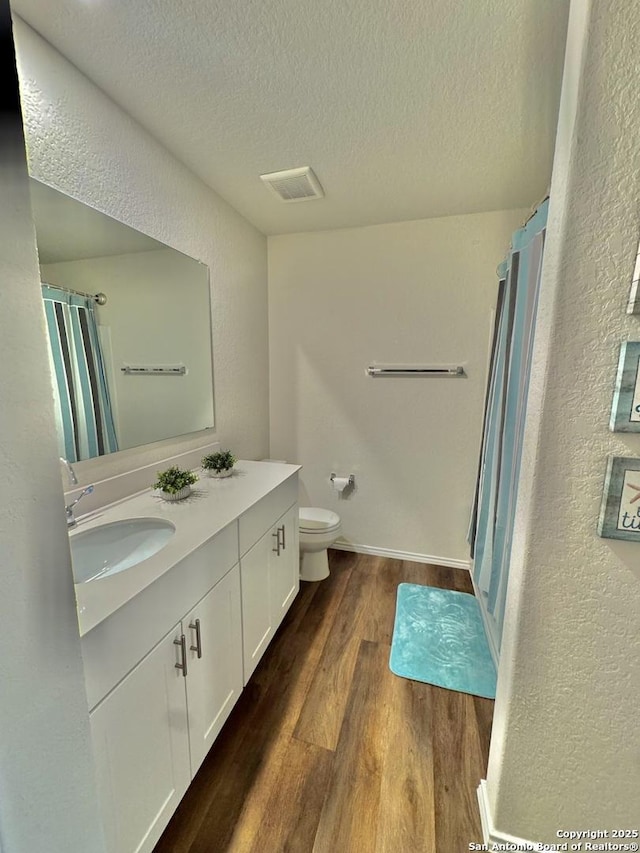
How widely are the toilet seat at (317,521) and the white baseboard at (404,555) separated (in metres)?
0.44

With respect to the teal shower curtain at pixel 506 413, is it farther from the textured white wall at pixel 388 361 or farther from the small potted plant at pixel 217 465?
the small potted plant at pixel 217 465

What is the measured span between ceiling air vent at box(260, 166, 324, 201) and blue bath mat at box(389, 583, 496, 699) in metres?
2.42

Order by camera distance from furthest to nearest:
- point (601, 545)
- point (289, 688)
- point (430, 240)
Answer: point (430, 240) → point (289, 688) → point (601, 545)

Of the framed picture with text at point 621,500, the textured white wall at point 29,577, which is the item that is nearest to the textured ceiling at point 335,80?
the textured white wall at point 29,577

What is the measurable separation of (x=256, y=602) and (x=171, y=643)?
567 millimetres

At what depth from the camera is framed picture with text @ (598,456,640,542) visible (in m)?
0.80

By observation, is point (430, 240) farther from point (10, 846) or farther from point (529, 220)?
point (10, 846)

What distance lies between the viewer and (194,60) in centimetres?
115

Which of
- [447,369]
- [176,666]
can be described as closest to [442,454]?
[447,369]

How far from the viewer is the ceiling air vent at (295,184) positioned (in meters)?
1.72

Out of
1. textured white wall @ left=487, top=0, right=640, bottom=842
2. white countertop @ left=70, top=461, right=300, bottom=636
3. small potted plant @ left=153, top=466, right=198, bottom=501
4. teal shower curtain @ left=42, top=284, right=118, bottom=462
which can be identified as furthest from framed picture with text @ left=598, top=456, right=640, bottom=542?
teal shower curtain @ left=42, top=284, right=118, bottom=462

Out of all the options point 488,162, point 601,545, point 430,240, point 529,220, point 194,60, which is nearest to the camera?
point 601,545

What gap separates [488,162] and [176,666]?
238cm

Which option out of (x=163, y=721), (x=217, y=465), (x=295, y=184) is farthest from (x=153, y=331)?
(x=163, y=721)
